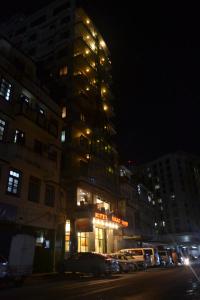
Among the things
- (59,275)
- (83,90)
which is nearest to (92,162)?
(83,90)

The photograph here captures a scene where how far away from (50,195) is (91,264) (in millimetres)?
7913

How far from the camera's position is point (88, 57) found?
4462cm

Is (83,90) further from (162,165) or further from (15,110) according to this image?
(162,165)

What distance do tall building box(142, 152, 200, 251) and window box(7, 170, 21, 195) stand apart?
86.1 meters

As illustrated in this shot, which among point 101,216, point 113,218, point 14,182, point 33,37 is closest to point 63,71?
point 33,37

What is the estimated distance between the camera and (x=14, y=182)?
21.3m

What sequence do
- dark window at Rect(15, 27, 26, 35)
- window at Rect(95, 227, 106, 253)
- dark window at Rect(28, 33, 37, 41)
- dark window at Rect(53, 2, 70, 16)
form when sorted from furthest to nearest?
dark window at Rect(15, 27, 26, 35) < dark window at Rect(28, 33, 37, 41) < dark window at Rect(53, 2, 70, 16) < window at Rect(95, 227, 106, 253)

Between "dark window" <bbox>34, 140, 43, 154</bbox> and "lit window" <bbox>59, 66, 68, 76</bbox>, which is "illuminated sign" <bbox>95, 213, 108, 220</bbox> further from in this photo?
"lit window" <bbox>59, 66, 68, 76</bbox>

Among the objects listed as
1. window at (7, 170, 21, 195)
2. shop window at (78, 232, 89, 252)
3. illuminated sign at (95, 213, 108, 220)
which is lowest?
shop window at (78, 232, 89, 252)

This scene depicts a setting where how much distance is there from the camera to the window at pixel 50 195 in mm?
25188

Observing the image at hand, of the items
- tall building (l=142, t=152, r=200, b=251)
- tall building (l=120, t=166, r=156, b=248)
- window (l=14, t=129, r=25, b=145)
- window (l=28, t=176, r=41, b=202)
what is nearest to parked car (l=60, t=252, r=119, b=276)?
window (l=28, t=176, r=41, b=202)

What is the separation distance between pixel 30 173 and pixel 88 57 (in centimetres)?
2783

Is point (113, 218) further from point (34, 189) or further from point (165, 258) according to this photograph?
point (34, 189)

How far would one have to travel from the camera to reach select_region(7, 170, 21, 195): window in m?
20.8
